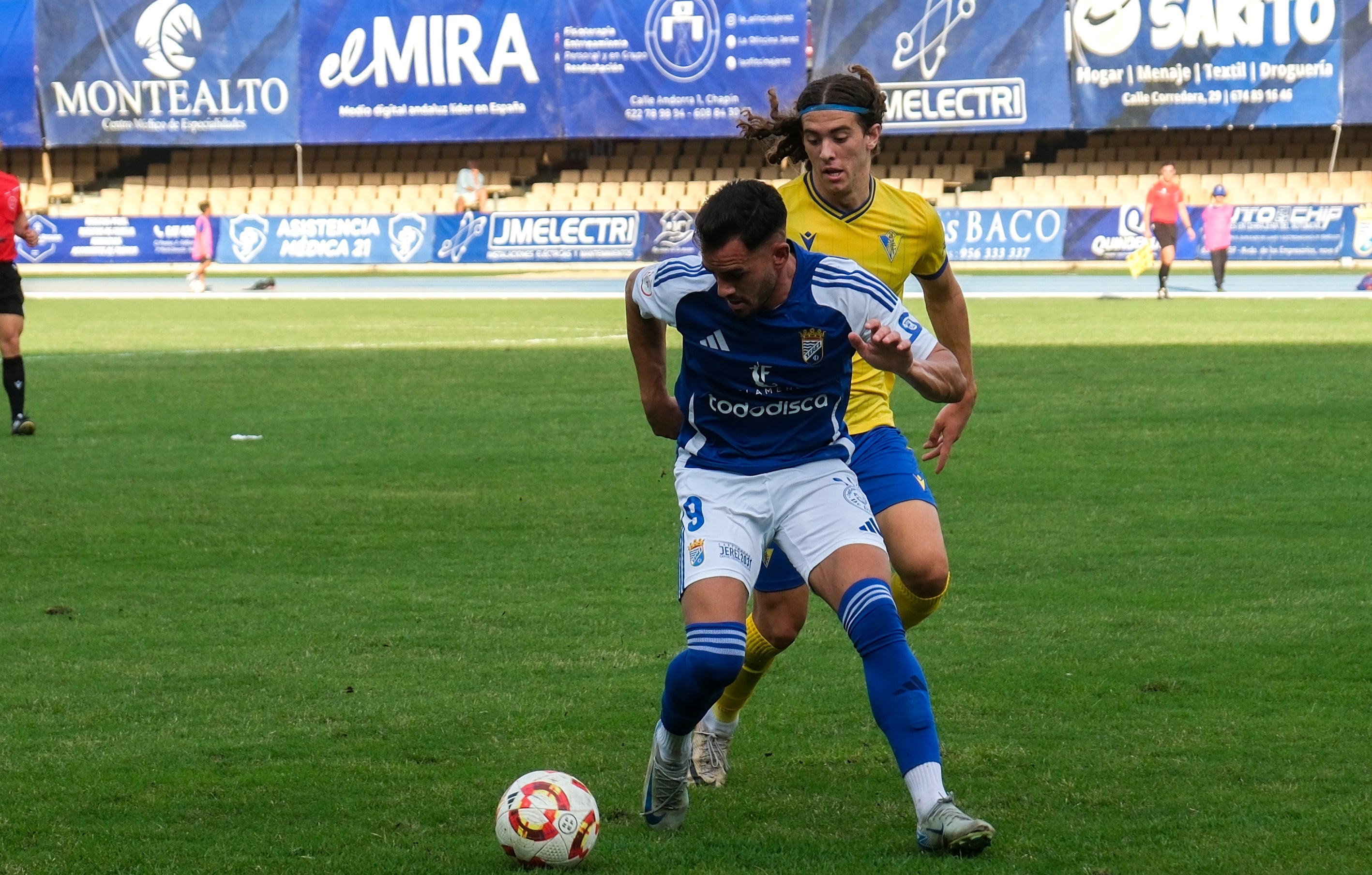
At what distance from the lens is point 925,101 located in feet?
124

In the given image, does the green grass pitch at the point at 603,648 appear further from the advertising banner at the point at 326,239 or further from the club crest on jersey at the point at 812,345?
the advertising banner at the point at 326,239

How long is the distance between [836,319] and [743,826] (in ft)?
4.54

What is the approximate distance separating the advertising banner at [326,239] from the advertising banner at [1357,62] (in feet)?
66.3

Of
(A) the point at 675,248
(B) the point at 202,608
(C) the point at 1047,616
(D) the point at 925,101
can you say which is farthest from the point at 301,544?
(D) the point at 925,101

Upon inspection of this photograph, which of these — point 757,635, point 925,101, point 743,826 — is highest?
point 925,101

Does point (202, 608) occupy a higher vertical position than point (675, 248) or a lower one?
lower

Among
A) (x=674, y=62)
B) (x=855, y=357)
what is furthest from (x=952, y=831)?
(x=674, y=62)

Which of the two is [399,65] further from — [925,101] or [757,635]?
[757,635]

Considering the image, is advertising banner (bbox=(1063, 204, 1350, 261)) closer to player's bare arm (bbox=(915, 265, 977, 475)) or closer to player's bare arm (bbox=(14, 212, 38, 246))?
player's bare arm (bbox=(14, 212, 38, 246))

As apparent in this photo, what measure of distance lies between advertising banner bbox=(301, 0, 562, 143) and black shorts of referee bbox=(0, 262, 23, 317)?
93.8 feet

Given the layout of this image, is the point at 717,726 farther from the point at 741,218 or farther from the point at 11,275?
the point at 11,275

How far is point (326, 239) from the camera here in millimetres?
38875

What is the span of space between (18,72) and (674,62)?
670 inches

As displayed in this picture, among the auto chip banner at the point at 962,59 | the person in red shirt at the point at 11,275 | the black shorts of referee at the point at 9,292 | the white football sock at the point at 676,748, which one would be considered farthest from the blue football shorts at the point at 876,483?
the auto chip banner at the point at 962,59
